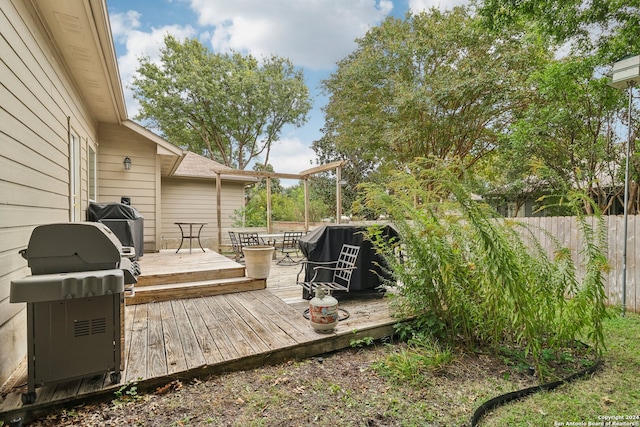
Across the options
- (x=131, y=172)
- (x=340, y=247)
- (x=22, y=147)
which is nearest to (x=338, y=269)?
(x=340, y=247)

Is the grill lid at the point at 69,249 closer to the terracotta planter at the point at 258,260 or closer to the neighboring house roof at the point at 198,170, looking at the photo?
the terracotta planter at the point at 258,260

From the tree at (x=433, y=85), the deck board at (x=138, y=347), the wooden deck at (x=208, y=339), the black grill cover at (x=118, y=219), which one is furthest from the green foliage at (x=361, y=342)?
the tree at (x=433, y=85)

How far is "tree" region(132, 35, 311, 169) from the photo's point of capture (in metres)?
15.6

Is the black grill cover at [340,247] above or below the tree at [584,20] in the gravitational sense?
below

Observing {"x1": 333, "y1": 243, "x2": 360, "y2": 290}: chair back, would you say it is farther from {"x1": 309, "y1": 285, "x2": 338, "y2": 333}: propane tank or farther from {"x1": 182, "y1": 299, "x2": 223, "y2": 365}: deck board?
{"x1": 182, "y1": 299, "x2": 223, "y2": 365}: deck board

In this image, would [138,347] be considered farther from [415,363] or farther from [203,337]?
[415,363]

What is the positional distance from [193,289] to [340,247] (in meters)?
2.24

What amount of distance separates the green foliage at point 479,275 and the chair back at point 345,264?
76 cm

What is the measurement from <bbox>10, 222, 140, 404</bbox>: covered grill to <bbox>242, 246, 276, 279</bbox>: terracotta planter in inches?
101

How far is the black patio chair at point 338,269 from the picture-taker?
3917 mm

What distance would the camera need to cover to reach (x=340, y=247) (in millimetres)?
4180

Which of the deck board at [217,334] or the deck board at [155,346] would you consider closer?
the deck board at [155,346]

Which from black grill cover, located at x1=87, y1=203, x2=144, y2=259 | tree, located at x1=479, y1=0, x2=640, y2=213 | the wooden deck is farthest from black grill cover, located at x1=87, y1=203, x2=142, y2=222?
tree, located at x1=479, y1=0, x2=640, y2=213

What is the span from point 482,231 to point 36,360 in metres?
3.21
